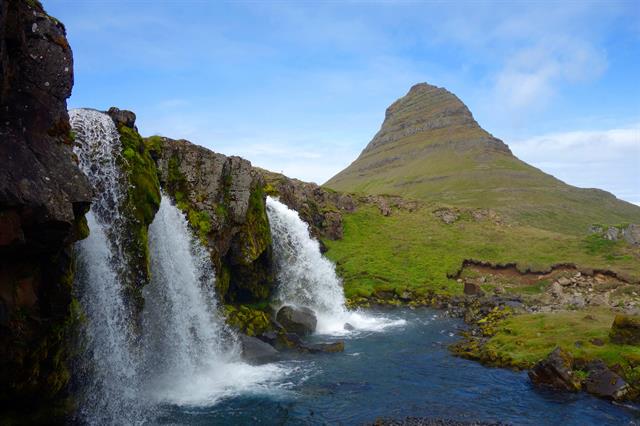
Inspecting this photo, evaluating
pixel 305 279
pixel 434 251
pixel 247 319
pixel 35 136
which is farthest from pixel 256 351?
pixel 434 251

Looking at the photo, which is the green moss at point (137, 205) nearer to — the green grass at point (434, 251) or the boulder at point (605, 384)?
the boulder at point (605, 384)

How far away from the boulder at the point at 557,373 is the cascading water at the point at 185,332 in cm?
1474

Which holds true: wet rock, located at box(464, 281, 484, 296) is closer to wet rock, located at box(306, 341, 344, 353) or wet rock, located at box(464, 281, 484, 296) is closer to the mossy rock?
wet rock, located at box(306, 341, 344, 353)

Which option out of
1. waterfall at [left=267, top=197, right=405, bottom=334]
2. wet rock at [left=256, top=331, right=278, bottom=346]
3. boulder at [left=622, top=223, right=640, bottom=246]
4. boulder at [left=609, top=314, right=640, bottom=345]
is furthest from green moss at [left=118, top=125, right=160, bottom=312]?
boulder at [left=622, top=223, right=640, bottom=246]

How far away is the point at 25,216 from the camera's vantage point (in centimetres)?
1351

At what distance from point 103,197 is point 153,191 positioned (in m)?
3.72

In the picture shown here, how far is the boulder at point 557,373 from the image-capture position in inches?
914

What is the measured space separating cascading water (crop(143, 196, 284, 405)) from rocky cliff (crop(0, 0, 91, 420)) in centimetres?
782

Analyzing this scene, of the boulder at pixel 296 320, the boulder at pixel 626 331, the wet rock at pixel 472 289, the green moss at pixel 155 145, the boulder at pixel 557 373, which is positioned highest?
the green moss at pixel 155 145

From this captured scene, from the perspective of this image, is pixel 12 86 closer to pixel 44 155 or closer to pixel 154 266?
pixel 44 155

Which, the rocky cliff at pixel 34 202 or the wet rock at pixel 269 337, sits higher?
the rocky cliff at pixel 34 202

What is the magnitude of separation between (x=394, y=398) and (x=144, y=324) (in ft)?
45.9

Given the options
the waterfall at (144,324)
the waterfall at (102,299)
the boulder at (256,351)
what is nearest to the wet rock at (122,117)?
the waterfall at (144,324)

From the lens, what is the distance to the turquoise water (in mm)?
20469
